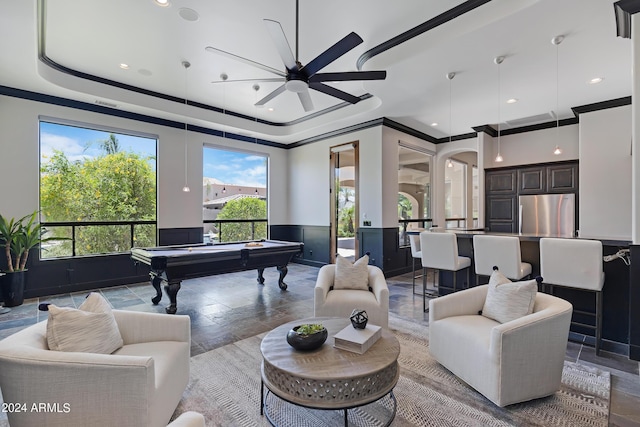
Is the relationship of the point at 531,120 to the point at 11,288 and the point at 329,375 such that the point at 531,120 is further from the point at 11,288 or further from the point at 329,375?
the point at 11,288

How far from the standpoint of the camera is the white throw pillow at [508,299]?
7.23ft

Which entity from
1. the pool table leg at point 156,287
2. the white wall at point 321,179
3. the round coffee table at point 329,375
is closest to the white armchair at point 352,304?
the round coffee table at point 329,375

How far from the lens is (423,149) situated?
7008mm

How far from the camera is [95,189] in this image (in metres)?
5.23

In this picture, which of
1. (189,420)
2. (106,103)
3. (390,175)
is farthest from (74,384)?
(390,175)

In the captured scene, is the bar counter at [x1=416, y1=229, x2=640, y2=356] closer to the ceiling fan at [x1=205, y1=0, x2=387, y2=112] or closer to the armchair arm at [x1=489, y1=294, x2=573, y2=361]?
the armchair arm at [x1=489, y1=294, x2=573, y2=361]

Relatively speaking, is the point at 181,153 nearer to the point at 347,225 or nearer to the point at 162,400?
the point at 347,225

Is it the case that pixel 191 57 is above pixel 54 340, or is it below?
above

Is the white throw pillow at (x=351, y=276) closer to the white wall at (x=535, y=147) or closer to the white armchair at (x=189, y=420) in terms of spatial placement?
the white armchair at (x=189, y=420)

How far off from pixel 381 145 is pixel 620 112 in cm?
389

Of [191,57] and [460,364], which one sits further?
[191,57]

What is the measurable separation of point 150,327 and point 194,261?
1785mm

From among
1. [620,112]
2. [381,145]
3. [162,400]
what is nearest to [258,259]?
[162,400]

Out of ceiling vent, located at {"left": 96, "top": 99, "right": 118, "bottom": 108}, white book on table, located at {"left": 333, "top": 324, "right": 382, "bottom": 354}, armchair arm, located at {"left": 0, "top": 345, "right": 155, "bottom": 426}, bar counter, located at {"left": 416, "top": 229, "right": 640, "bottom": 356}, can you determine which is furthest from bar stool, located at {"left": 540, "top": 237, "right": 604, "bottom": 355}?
ceiling vent, located at {"left": 96, "top": 99, "right": 118, "bottom": 108}
